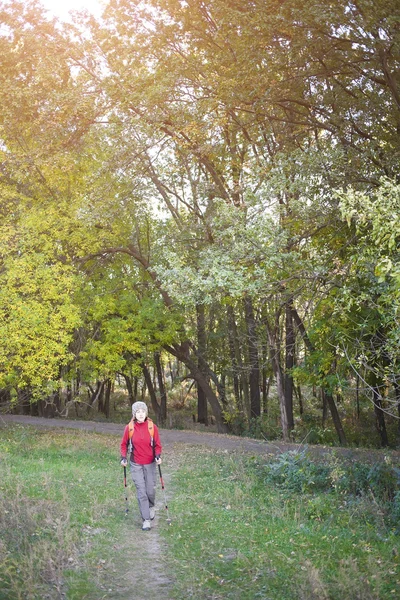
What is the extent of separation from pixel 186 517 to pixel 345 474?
3702 millimetres

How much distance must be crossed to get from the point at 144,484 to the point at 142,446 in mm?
569

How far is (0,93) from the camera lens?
16922mm

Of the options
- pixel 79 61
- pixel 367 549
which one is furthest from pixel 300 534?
pixel 79 61

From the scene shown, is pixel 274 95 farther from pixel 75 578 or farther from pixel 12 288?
pixel 75 578

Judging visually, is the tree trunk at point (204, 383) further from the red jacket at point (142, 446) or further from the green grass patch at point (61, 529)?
the red jacket at point (142, 446)

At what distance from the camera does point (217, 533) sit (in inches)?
332

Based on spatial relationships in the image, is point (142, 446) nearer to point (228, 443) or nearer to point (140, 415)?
point (140, 415)

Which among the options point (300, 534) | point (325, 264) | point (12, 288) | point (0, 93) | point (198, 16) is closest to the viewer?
point (300, 534)

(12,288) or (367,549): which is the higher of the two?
(12,288)

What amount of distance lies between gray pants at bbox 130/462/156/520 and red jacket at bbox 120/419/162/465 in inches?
4.0

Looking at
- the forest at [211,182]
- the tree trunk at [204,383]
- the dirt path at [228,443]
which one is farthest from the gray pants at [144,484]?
the tree trunk at [204,383]

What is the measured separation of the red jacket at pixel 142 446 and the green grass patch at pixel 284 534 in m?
1.12

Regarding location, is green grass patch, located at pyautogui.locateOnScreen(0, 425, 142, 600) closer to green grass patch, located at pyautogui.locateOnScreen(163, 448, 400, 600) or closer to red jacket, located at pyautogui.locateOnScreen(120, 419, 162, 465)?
green grass patch, located at pyautogui.locateOnScreen(163, 448, 400, 600)

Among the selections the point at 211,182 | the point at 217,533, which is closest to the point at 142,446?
the point at 217,533
